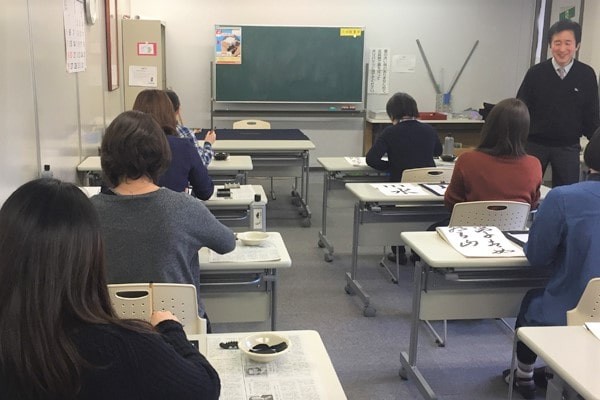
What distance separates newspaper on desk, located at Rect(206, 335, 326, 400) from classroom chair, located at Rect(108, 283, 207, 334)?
18 cm

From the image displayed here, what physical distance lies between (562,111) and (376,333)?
2135mm

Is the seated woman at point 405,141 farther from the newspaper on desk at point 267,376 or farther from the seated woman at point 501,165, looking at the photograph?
the newspaper on desk at point 267,376

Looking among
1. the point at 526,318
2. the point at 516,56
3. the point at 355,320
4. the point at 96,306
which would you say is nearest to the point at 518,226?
the point at 526,318

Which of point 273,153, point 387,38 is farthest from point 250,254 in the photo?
point 387,38

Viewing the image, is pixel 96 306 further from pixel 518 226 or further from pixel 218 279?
pixel 518 226

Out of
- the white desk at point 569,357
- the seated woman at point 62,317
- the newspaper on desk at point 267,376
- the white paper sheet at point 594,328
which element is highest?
the seated woman at point 62,317

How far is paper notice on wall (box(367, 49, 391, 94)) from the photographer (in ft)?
26.2

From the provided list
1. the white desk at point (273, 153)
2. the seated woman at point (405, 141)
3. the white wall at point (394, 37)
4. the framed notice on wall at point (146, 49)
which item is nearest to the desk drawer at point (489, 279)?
the seated woman at point (405, 141)

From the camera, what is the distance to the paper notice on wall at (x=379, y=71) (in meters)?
7.98

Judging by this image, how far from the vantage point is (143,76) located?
21.8 ft

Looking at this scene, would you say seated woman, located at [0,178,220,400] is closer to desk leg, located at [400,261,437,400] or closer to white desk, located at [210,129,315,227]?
desk leg, located at [400,261,437,400]

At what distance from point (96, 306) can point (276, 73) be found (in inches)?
272

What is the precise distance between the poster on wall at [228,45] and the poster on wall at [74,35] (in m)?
3.14

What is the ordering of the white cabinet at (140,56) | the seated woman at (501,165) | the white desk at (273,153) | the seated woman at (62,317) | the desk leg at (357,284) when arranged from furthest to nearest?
the white cabinet at (140,56) < the white desk at (273,153) < the desk leg at (357,284) < the seated woman at (501,165) < the seated woman at (62,317)
